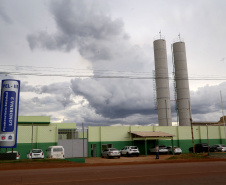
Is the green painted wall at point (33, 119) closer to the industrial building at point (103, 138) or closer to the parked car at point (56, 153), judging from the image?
the industrial building at point (103, 138)

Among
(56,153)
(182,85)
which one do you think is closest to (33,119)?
(56,153)

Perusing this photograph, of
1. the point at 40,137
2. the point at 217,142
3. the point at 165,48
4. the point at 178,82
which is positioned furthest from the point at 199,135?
the point at 40,137

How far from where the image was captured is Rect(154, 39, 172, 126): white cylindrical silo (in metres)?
55.0

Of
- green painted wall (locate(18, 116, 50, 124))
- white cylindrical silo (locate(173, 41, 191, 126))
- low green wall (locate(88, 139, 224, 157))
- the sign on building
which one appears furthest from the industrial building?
white cylindrical silo (locate(173, 41, 191, 126))

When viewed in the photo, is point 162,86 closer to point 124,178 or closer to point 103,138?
point 103,138

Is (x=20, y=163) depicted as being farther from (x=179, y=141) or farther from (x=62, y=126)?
(x=62, y=126)

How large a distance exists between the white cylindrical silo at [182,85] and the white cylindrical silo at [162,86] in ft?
13.9

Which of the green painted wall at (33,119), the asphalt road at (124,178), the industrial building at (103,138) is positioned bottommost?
the asphalt road at (124,178)

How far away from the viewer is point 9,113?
26.9 meters

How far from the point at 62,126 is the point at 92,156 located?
19438mm

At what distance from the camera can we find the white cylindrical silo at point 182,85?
58.7 meters

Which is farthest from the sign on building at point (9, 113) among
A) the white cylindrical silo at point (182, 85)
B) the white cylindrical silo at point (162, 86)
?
the white cylindrical silo at point (182, 85)

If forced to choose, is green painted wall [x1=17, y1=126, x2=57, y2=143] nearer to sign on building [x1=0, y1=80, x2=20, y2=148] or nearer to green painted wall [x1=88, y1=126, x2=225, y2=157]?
green painted wall [x1=88, y1=126, x2=225, y2=157]

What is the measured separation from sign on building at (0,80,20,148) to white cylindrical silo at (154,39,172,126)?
110 feet
